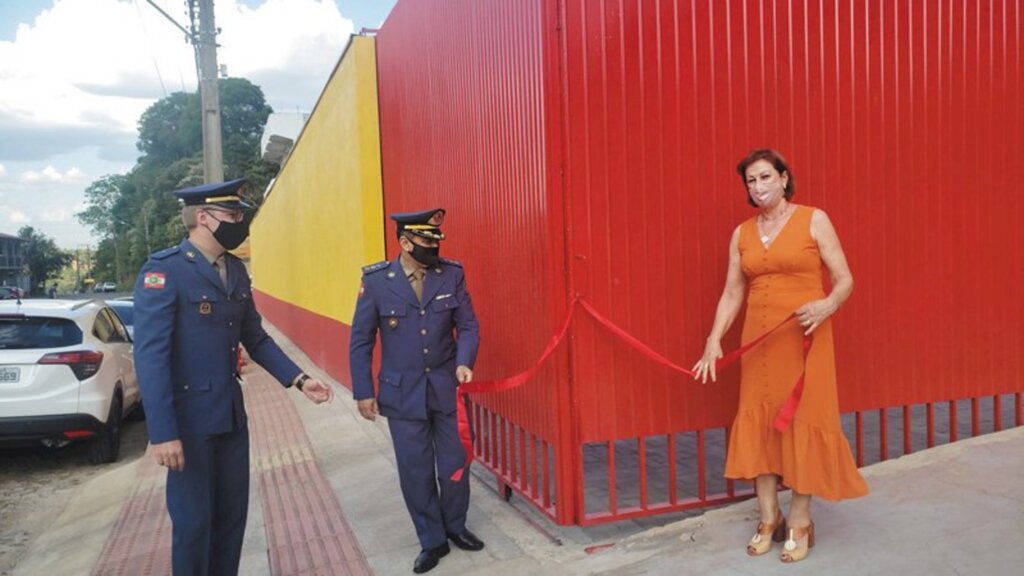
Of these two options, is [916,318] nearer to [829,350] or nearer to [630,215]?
[829,350]

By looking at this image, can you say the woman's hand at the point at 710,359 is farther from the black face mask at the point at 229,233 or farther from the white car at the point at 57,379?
the white car at the point at 57,379

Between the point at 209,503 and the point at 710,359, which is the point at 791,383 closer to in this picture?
the point at 710,359

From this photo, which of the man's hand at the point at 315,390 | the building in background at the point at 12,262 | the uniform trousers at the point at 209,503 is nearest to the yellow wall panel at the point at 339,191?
the man's hand at the point at 315,390

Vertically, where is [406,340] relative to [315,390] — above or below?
above

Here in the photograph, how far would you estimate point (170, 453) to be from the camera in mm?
2805

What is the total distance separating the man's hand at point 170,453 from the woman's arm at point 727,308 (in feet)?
6.94

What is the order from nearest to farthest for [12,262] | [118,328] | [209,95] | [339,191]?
[118,328] → [339,191] → [209,95] → [12,262]

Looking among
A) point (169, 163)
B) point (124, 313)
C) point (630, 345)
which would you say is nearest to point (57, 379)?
point (630, 345)

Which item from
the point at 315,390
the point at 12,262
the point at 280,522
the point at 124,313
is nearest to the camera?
the point at 315,390

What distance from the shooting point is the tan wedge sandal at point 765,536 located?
123 inches

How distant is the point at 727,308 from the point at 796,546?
39.8 inches

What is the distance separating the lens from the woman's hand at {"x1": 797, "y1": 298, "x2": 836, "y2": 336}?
2.91 meters

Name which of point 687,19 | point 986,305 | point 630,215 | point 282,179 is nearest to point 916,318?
point 986,305

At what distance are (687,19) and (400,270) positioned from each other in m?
1.82
